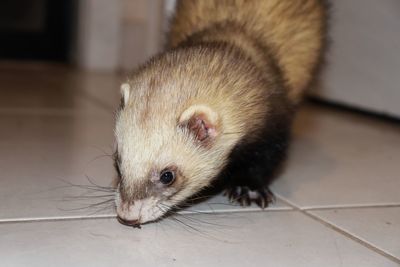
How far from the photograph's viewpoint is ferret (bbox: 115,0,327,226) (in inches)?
50.6

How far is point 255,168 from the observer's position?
1611mm

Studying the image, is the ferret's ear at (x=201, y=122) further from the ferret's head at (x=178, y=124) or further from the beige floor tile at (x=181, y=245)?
the beige floor tile at (x=181, y=245)

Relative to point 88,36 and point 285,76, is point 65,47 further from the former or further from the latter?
point 285,76

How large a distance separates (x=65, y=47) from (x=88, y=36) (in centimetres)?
38

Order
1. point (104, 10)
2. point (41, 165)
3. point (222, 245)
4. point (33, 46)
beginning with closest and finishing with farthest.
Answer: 1. point (222, 245)
2. point (41, 165)
3. point (104, 10)
4. point (33, 46)

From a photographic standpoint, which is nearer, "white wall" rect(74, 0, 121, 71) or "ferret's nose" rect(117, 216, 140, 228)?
"ferret's nose" rect(117, 216, 140, 228)

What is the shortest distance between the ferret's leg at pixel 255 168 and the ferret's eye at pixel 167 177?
26cm

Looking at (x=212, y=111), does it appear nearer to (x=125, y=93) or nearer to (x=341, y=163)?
(x=125, y=93)

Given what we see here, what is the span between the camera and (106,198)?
1.44m

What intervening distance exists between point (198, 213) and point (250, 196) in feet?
0.55

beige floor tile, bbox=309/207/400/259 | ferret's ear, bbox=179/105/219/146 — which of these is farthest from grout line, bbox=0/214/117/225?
beige floor tile, bbox=309/207/400/259

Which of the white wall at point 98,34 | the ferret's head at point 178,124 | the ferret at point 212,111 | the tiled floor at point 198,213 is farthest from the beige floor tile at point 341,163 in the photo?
the white wall at point 98,34

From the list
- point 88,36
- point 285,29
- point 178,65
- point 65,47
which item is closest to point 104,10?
point 88,36

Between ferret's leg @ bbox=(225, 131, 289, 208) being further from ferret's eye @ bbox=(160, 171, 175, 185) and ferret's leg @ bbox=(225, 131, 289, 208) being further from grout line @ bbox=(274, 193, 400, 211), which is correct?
ferret's eye @ bbox=(160, 171, 175, 185)
